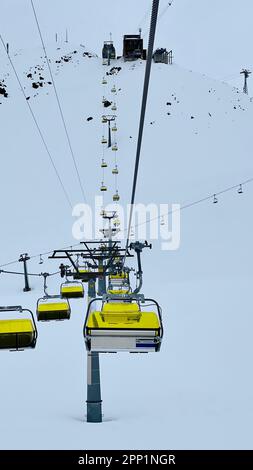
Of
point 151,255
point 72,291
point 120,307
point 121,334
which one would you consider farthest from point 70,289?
point 151,255

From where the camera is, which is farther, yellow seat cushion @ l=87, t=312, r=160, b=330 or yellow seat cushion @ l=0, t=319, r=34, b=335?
yellow seat cushion @ l=0, t=319, r=34, b=335

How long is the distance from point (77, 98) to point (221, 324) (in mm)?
53669

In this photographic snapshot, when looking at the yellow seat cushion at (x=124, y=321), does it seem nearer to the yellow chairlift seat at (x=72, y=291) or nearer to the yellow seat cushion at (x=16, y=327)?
the yellow seat cushion at (x=16, y=327)

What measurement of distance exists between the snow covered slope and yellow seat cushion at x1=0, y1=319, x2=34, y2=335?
17.0ft

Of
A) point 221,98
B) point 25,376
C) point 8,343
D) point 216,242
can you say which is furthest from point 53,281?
point 221,98

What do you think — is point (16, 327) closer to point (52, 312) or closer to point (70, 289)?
point (52, 312)

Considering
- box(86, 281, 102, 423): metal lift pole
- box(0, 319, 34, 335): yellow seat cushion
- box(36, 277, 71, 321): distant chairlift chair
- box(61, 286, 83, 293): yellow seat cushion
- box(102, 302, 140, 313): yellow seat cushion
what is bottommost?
box(86, 281, 102, 423): metal lift pole

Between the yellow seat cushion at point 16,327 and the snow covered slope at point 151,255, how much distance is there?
17.0 ft

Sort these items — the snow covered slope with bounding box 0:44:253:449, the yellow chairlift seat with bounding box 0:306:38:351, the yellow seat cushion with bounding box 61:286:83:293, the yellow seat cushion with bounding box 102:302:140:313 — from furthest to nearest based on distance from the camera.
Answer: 1. the yellow seat cushion with bounding box 61:286:83:293
2. the snow covered slope with bounding box 0:44:253:449
3. the yellow chairlift seat with bounding box 0:306:38:351
4. the yellow seat cushion with bounding box 102:302:140:313

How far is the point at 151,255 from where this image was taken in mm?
51156

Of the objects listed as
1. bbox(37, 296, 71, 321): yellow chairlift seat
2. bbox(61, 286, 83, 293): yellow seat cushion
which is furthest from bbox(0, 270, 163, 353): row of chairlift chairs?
bbox(61, 286, 83, 293): yellow seat cushion

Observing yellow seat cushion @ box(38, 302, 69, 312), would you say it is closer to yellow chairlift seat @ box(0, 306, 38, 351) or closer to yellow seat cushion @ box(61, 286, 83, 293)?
yellow seat cushion @ box(61, 286, 83, 293)

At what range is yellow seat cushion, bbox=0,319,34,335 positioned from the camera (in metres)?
9.98

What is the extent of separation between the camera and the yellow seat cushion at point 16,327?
32.7ft
